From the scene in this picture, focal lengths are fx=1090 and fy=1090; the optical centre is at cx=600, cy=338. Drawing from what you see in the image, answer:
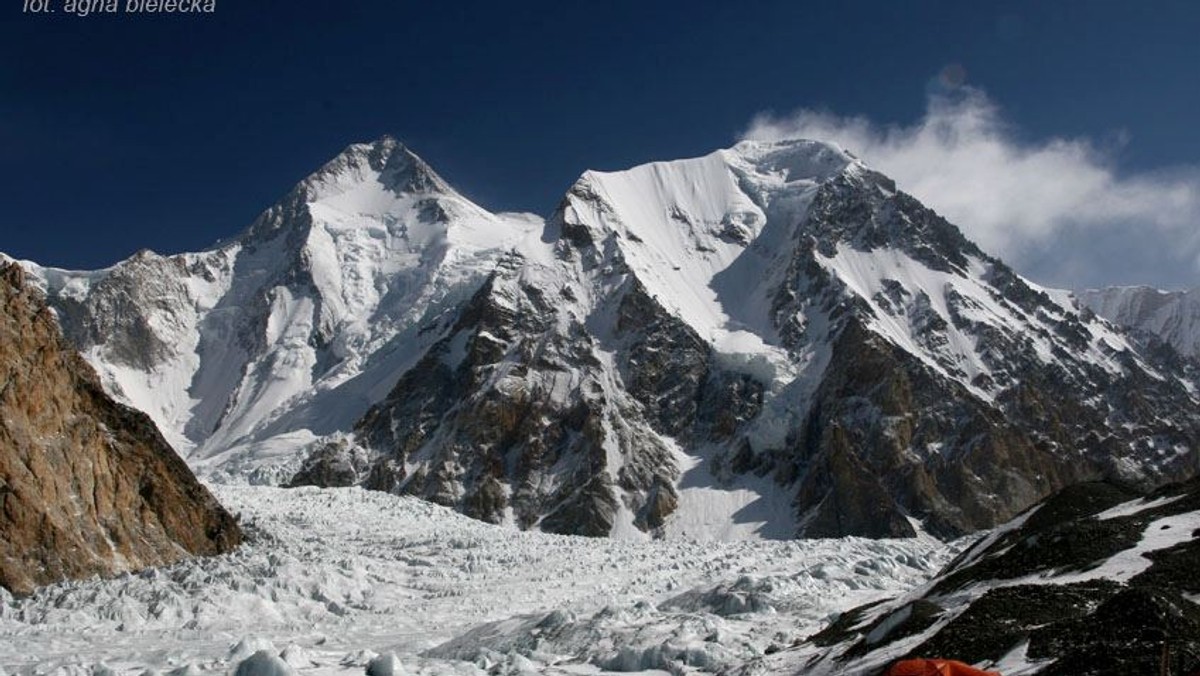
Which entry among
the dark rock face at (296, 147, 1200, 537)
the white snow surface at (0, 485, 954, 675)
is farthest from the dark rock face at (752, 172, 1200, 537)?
the white snow surface at (0, 485, 954, 675)

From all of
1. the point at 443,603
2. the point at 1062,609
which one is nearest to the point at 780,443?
the point at 443,603

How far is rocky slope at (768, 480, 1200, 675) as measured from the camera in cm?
2062

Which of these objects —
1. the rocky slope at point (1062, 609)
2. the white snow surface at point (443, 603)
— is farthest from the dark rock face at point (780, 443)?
the rocky slope at point (1062, 609)

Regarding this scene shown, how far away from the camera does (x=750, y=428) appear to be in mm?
189750

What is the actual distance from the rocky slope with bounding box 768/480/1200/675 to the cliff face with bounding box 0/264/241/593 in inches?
1550

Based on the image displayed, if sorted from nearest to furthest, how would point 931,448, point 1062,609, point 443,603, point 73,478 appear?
1. point 1062,609
2. point 73,478
3. point 443,603
4. point 931,448

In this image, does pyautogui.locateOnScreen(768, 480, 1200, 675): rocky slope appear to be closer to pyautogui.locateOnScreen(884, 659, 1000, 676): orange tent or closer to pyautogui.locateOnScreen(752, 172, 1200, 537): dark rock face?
pyautogui.locateOnScreen(884, 659, 1000, 676): orange tent

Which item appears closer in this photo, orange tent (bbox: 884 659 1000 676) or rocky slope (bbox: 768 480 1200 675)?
orange tent (bbox: 884 659 1000 676)

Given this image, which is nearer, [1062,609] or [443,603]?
[1062,609]

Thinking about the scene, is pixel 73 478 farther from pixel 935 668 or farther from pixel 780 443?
pixel 780 443

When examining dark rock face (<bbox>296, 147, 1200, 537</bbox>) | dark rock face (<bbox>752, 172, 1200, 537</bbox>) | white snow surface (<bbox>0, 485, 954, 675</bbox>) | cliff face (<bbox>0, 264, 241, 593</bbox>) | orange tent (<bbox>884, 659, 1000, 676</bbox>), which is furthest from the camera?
dark rock face (<bbox>296, 147, 1200, 537</bbox>)

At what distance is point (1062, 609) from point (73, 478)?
52.7 m

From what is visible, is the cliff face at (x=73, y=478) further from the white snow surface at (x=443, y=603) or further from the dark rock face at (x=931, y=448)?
the dark rock face at (x=931, y=448)

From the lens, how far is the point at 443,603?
202 ft
